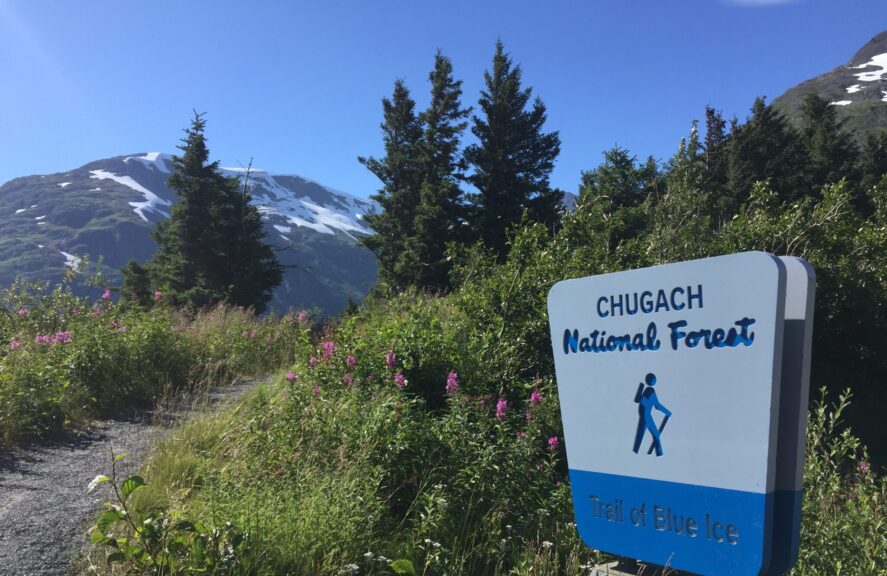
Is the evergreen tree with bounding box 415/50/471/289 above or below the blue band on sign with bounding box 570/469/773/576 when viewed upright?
above

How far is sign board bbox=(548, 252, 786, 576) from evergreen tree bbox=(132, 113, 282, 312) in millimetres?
22187

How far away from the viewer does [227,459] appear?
4395mm

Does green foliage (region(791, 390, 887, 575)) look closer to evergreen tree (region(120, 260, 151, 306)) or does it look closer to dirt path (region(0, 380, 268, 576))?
dirt path (region(0, 380, 268, 576))

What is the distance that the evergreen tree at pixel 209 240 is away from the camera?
24.1 m

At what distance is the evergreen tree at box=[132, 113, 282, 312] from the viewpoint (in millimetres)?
24125

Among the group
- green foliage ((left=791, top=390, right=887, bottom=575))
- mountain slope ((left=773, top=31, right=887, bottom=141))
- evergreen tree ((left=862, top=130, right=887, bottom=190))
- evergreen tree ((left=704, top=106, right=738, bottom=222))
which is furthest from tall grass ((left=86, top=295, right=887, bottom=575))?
mountain slope ((left=773, top=31, right=887, bottom=141))

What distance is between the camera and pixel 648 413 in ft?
6.68

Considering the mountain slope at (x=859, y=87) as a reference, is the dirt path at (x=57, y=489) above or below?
below

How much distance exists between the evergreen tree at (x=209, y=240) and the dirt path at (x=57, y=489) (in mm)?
18338

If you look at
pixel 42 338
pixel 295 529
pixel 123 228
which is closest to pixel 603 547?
pixel 295 529

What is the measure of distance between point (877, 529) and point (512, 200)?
21.7 metres

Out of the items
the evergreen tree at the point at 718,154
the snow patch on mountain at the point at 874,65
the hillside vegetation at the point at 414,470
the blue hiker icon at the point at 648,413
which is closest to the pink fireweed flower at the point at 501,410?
the hillside vegetation at the point at 414,470

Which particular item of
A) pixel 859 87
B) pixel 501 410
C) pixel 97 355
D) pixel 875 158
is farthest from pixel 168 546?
pixel 859 87

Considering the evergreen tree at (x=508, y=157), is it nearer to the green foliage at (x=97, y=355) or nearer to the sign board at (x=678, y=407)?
the green foliage at (x=97, y=355)
